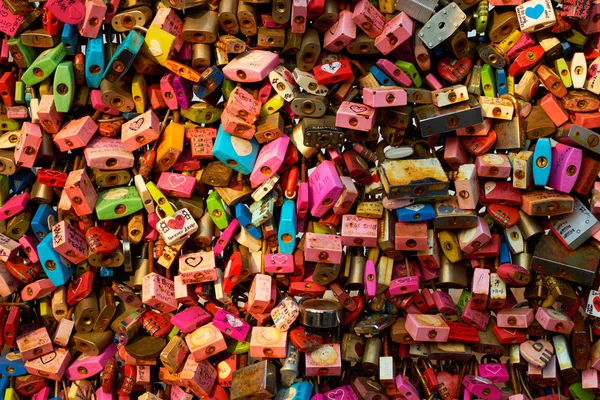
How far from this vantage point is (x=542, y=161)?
9.08 feet

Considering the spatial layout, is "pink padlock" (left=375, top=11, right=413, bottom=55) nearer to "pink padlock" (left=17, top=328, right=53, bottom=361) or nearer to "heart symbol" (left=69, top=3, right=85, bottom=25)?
"heart symbol" (left=69, top=3, right=85, bottom=25)

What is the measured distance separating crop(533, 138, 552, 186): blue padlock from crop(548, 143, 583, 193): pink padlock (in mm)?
35

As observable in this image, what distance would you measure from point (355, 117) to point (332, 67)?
0.72ft

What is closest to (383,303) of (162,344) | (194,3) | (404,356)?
(404,356)

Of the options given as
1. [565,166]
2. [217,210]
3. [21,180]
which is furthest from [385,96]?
[21,180]

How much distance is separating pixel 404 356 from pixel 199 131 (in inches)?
50.7

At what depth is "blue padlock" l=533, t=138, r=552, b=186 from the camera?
9.05 ft

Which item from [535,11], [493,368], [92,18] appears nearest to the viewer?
[535,11]

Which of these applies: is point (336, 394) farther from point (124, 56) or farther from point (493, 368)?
point (124, 56)

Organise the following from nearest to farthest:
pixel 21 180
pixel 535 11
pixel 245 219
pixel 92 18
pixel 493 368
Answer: pixel 535 11 → pixel 92 18 → pixel 245 219 → pixel 493 368 → pixel 21 180

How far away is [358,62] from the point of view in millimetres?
2912

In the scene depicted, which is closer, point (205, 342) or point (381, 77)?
point (381, 77)

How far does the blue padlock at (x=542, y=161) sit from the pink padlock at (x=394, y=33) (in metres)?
0.66

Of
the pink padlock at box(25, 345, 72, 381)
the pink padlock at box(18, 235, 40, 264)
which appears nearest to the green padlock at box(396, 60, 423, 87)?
the pink padlock at box(18, 235, 40, 264)
